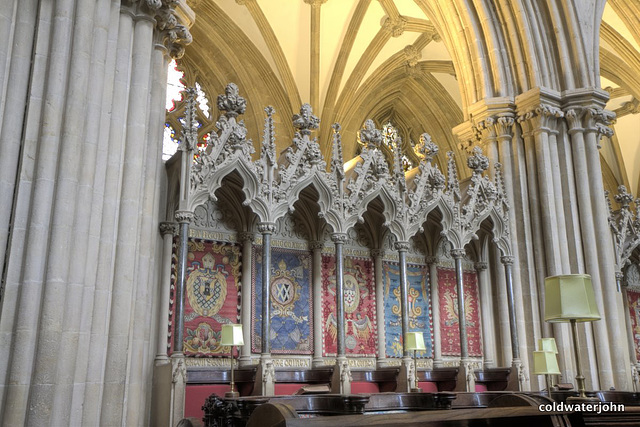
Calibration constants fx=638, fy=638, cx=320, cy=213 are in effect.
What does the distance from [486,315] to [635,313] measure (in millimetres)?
5552

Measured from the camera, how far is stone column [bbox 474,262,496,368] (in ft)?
35.8

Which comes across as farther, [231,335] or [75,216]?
[231,335]

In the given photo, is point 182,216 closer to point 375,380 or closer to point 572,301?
point 375,380

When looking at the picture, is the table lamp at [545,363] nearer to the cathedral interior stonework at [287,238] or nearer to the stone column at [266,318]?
the cathedral interior stonework at [287,238]

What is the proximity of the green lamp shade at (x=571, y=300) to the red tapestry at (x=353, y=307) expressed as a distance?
5.07m

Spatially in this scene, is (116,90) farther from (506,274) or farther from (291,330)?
(506,274)

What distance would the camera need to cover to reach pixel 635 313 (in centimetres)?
1459

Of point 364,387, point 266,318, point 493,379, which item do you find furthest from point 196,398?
point 493,379

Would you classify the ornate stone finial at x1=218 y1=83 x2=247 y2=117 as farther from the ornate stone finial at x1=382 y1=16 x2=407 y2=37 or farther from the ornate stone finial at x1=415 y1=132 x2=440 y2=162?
the ornate stone finial at x1=382 y1=16 x2=407 y2=37

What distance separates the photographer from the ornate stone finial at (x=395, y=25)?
16953 mm

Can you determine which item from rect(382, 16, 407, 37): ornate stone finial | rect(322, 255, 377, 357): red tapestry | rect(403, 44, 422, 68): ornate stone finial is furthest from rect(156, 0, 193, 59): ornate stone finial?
rect(403, 44, 422, 68): ornate stone finial

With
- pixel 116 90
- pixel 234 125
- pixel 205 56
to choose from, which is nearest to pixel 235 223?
pixel 234 125

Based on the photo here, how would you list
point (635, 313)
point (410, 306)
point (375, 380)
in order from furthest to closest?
point (635, 313), point (410, 306), point (375, 380)

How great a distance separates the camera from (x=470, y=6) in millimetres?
12047
